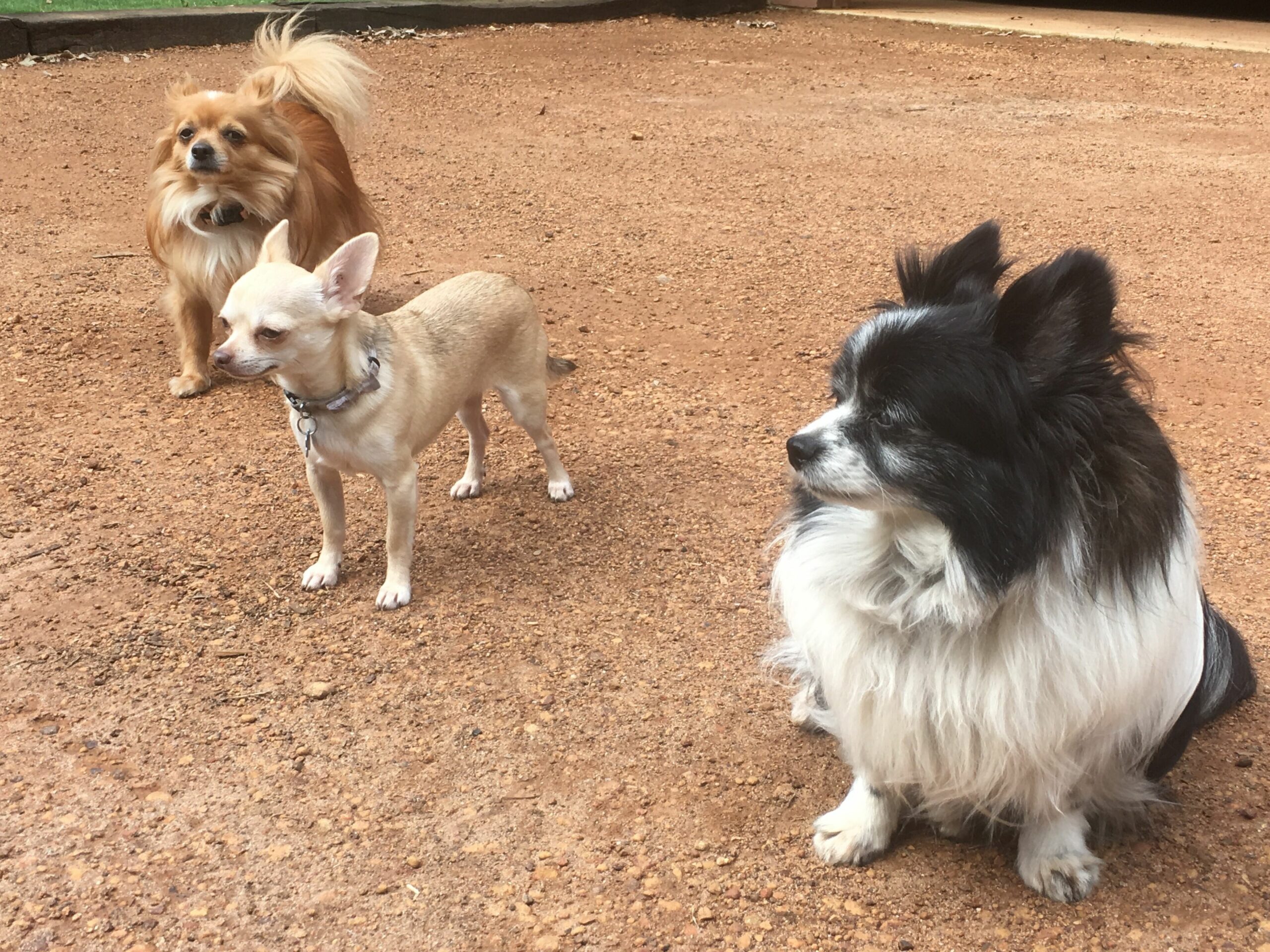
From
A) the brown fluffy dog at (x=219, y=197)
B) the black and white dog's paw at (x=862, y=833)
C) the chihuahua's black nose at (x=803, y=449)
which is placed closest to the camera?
the chihuahua's black nose at (x=803, y=449)

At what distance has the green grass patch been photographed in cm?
1261

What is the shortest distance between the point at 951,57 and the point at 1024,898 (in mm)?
12304

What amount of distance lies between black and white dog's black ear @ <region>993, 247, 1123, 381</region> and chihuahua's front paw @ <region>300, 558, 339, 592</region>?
2736 millimetres

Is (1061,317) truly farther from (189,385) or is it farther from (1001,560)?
(189,385)

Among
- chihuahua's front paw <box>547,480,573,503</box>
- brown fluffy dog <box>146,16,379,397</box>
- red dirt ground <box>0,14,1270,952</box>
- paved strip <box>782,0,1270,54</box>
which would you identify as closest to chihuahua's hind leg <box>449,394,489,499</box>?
red dirt ground <box>0,14,1270,952</box>

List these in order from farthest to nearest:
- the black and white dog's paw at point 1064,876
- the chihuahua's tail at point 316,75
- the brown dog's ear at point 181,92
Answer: the chihuahua's tail at point 316,75
the brown dog's ear at point 181,92
the black and white dog's paw at point 1064,876

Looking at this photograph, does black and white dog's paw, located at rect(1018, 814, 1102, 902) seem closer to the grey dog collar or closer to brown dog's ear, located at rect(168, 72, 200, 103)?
the grey dog collar

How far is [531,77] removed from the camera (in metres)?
11.9

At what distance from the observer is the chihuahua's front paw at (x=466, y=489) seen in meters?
4.75

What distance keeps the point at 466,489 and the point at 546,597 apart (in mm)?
901

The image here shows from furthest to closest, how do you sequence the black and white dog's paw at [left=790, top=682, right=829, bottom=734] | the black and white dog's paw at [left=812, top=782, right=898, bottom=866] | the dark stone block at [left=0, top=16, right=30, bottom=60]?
the dark stone block at [left=0, top=16, right=30, bottom=60], the black and white dog's paw at [left=790, top=682, right=829, bottom=734], the black and white dog's paw at [left=812, top=782, right=898, bottom=866]

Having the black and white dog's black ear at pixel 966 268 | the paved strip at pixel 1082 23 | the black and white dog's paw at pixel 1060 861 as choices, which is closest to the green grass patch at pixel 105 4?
the paved strip at pixel 1082 23

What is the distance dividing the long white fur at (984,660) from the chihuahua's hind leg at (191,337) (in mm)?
3929

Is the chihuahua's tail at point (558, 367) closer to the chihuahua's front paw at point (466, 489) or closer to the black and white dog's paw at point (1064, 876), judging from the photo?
the chihuahua's front paw at point (466, 489)
